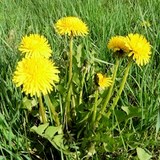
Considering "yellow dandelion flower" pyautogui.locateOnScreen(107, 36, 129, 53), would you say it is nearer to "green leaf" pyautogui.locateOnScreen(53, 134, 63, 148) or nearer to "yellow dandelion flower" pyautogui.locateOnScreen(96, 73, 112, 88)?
"yellow dandelion flower" pyautogui.locateOnScreen(96, 73, 112, 88)

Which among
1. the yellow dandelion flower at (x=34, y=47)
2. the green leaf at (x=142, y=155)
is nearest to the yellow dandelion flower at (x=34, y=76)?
the yellow dandelion flower at (x=34, y=47)

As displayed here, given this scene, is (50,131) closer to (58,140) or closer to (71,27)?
(58,140)

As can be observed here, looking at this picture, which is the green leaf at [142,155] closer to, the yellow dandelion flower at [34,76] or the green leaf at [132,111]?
the green leaf at [132,111]

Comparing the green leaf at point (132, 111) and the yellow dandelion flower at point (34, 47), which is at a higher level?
the yellow dandelion flower at point (34, 47)

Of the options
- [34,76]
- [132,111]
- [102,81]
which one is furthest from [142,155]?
[34,76]

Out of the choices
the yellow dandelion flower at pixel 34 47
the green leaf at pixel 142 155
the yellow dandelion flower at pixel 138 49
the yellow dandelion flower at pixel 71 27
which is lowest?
the green leaf at pixel 142 155

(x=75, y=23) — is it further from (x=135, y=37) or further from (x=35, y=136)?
(x=35, y=136)
